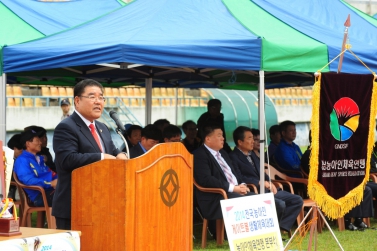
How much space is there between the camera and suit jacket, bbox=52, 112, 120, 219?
5.07 m

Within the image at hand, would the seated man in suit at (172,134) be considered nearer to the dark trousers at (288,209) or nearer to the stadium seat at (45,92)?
the dark trousers at (288,209)

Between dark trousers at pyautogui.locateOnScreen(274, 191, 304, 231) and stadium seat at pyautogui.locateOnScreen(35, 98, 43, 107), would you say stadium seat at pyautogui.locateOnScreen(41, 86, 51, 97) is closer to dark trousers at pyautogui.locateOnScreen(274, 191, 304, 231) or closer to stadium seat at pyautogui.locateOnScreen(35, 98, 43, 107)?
stadium seat at pyautogui.locateOnScreen(35, 98, 43, 107)

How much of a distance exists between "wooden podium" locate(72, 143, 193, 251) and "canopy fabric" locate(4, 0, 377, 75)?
2522 millimetres

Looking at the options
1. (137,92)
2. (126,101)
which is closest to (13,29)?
(126,101)

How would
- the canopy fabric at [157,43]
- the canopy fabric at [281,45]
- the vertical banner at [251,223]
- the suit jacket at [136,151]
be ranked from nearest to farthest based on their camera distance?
the vertical banner at [251,223]
the canopy fabric at [157,43]
the canopy fabric at [281,45]
the suit jacket at [136,151]

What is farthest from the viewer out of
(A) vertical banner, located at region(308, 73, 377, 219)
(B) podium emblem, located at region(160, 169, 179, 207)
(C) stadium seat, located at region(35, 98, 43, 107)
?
(C) stadium seat, located at region(35, 98, 43, 107)

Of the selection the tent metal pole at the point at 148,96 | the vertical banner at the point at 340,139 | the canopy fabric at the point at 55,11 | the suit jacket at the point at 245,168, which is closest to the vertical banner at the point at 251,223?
the vertical banner at the point at 340,139

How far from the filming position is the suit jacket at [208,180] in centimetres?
813

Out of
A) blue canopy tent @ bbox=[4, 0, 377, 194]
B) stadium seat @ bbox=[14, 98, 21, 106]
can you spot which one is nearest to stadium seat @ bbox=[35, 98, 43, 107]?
stadium seat @ bbox=[14, 98, 21, 106]

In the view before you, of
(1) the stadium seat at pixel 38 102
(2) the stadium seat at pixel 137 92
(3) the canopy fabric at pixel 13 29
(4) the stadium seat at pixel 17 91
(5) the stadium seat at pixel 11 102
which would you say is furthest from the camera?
(2) the stadium seat at pixel 137 92

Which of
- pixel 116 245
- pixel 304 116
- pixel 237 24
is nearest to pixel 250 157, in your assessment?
pixel 237 24

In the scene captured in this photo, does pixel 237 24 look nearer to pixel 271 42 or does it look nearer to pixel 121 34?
pixel 271 42

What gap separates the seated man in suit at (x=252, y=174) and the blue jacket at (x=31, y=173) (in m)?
2.34

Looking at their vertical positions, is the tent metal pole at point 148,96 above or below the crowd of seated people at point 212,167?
above
